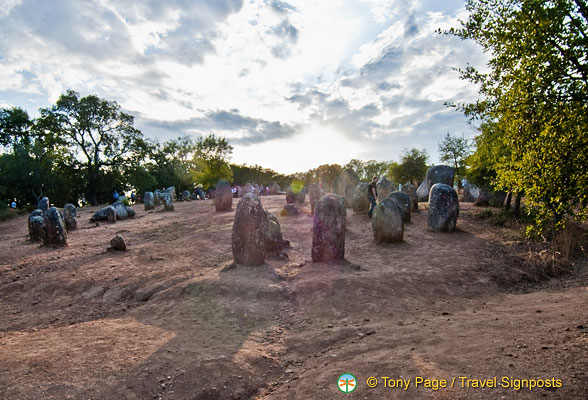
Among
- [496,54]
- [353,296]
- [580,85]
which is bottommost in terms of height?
[353,296]

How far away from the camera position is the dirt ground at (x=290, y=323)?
12.0 feet

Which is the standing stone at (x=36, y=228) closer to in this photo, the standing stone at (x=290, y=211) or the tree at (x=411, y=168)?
the standing stone at (x=290, y=211)

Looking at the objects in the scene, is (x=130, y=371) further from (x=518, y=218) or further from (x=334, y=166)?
(x=334, y=166)

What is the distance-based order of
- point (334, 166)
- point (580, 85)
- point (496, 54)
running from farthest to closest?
1. point (334, 166)
2. point (496, 54)
3. point (580, 85)

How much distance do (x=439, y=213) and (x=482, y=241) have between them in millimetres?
2020

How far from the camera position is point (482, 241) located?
11.8 m

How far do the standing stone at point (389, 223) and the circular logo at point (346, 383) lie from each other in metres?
8.45

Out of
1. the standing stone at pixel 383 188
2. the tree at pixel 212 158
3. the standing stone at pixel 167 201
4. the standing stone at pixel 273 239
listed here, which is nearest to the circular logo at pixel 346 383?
the standing stone at pixel 273 239

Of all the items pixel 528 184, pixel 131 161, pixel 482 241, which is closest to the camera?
pixel 528 184

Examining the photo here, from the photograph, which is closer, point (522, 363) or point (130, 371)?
point (522, 363)

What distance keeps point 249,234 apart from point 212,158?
3846 cm

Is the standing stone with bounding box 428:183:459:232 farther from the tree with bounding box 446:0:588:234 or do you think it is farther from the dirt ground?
the tree with bounding box 446:0:588:234

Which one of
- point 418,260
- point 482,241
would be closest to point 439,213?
point 482,241

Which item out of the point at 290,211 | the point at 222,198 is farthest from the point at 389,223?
the point at 222,198
